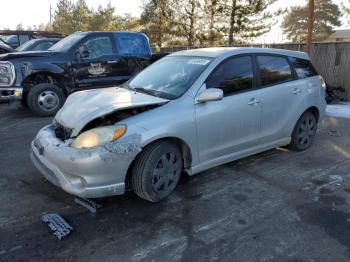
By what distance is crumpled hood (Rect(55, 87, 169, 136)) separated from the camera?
3594 mm

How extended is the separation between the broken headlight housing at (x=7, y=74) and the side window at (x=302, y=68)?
223 inches

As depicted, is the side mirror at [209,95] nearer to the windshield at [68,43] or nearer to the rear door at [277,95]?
the rear door at [277,95]

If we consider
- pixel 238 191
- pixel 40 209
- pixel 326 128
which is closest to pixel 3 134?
pixel 40 209

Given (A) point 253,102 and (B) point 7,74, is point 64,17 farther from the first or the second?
(A) point 253,102

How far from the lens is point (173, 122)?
370 centimetres

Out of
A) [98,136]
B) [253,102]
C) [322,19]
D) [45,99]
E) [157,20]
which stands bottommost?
[45,99]

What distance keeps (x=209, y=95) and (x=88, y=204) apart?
1.74 m

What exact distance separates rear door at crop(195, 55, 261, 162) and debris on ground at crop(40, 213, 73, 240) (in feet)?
5.38

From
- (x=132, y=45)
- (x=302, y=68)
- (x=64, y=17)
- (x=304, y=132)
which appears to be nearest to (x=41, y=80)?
(x=132, y=45)

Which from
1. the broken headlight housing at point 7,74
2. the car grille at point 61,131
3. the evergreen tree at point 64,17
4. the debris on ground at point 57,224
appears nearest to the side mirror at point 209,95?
the car grille at point 61,131

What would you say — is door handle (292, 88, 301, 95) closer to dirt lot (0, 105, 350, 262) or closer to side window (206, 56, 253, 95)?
side window (206, 56, 253, 95)

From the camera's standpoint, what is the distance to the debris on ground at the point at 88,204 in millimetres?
3578

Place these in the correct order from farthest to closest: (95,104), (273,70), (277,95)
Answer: (273,70) → (277,95) → (95,104)

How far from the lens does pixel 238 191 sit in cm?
411
